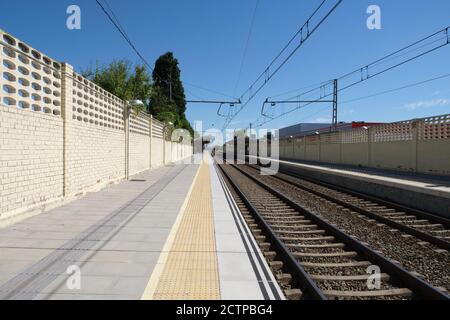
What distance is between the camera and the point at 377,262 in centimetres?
529

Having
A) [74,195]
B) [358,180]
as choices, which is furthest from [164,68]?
[74,195]

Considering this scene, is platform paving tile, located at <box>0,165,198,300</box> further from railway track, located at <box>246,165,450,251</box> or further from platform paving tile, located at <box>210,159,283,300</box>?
railway track, located at <box>246,165,450,251</box>

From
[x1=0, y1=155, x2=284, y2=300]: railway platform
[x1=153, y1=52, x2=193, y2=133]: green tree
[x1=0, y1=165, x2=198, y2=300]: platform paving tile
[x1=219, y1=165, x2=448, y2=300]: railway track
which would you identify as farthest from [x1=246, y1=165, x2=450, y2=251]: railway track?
[x1=153, y1=52, x2=193, y2=133]: green tree

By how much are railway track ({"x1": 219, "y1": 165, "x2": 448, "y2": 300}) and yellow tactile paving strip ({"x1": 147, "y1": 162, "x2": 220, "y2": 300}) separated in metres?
0.94

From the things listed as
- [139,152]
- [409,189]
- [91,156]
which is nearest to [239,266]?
[91,156]

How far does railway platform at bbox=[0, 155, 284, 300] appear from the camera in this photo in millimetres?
3805

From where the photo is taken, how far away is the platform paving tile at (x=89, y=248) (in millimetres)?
3838

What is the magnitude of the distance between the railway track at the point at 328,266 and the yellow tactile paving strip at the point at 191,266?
94cm

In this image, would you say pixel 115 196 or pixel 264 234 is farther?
pixel 115 196

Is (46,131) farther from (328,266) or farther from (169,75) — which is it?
(169,75)

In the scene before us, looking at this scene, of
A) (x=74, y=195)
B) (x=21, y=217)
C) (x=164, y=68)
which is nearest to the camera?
(x=21, y=217)

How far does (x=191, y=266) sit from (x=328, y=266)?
2.01 metres
